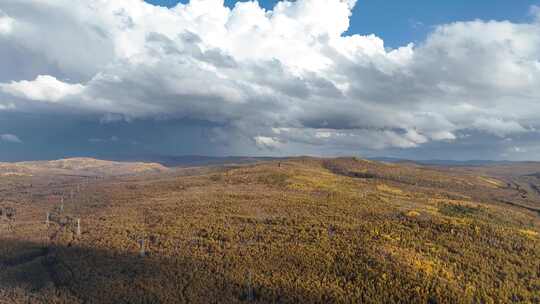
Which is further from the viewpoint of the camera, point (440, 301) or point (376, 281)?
point (376, 281)

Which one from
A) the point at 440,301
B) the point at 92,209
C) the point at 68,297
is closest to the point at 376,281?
the point at 440,301

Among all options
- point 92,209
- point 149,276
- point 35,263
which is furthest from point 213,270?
point 92,209

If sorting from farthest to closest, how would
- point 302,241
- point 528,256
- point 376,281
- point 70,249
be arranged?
point 70,249, point 302,241, point 528,256, point 376,281

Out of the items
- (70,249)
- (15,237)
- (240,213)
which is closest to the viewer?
(70,249)

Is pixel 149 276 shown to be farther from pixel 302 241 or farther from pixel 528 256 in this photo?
pixel 528 256

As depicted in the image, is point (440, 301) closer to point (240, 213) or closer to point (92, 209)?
point (240, 213)

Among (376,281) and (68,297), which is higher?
(376,281)
